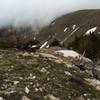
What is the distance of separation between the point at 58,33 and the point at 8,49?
482 feet

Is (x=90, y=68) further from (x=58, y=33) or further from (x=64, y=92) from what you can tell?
(x=58, y=33)

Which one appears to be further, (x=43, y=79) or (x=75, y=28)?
(x=75, y=28)

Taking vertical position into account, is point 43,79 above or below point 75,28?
above

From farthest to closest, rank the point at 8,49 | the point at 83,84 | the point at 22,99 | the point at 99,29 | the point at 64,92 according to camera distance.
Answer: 1. the point at 99,29
2. the point at 8,49
3. the point at 83,84
4. the point at 64,92
5. the point at 22,99

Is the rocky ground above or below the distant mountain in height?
above

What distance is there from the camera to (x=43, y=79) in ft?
42.0

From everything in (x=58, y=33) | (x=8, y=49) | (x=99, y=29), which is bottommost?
(x=58, y=33)

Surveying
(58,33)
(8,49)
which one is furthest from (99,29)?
(8,49)

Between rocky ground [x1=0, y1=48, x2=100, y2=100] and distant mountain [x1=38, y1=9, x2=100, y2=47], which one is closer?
rocky ground [x1=0, y1=48, x2=100, y2=100]

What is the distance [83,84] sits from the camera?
13016mm

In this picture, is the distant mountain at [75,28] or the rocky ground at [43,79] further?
the distant mountain at [75,28]

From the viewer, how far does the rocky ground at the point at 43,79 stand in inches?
460

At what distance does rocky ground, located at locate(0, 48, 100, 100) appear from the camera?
38.3 feet

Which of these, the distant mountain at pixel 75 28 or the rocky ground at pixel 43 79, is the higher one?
the rocky ground at pixel 43 79
